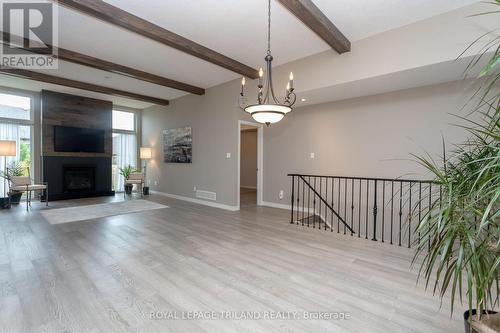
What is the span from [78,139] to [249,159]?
232 inches

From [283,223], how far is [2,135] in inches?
300

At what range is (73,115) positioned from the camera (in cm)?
727

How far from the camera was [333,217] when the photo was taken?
5617 millimetres

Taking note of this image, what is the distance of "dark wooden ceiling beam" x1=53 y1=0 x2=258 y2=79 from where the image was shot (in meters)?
2.90

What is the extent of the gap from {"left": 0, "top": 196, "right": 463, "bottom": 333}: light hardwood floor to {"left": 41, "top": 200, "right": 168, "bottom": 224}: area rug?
660 millimetres

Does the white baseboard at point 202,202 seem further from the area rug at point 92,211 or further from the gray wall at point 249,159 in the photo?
the gray wall at point 249,159

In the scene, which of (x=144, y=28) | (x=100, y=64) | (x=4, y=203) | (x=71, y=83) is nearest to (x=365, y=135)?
(x=144, y=28)

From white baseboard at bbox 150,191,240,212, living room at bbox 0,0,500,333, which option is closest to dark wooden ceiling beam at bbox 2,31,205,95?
living room at bbox 0,0,500,333

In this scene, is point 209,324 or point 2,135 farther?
point 2,135

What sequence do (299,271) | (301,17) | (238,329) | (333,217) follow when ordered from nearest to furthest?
1. (238,329)
2. (299,271)
3. (301,17)
4. (333,217)

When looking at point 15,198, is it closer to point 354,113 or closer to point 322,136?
point 322,136

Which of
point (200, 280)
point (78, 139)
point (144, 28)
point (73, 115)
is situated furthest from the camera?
point (78, 139)

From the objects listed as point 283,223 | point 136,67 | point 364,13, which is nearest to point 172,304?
point 283,223

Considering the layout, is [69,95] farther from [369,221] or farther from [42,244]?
[369,221]
